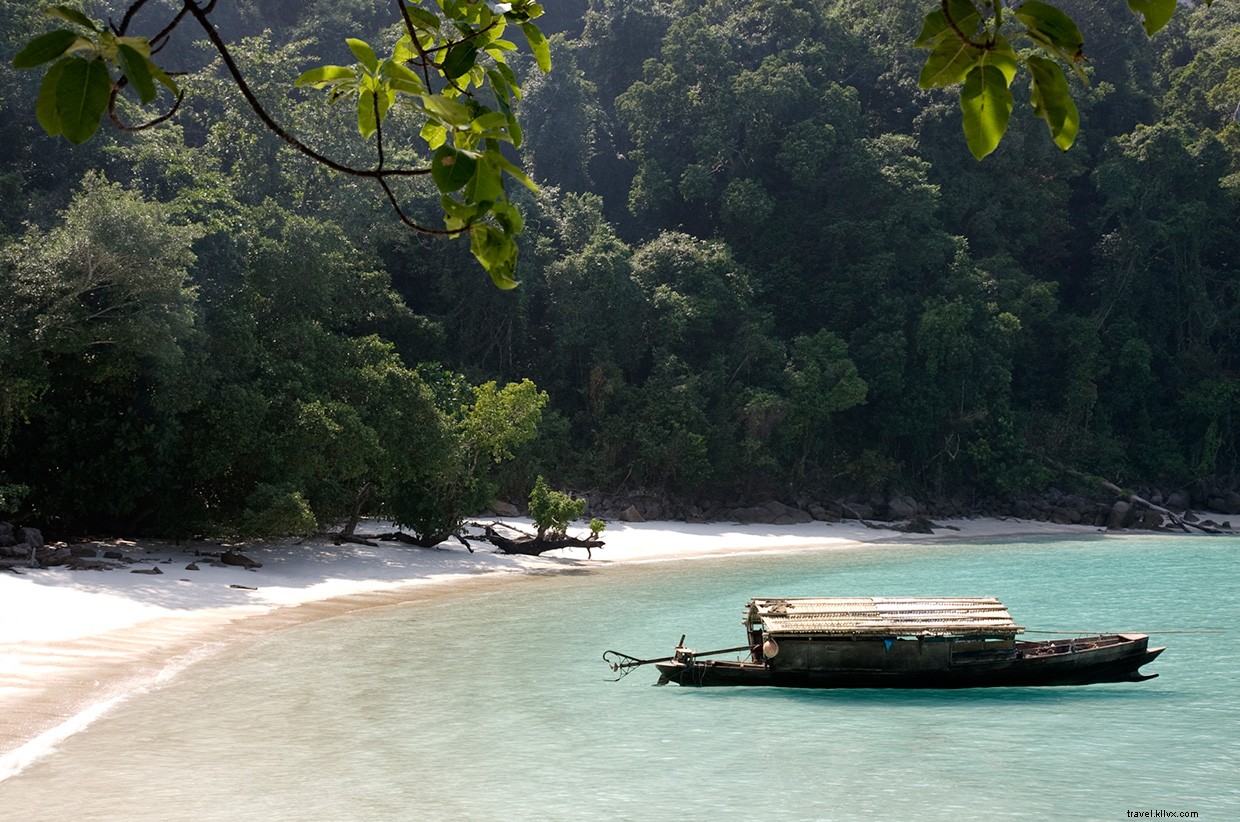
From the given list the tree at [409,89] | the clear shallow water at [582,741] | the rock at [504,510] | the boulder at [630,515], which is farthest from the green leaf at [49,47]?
the boulder at [630,515]

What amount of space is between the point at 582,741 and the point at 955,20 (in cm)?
893

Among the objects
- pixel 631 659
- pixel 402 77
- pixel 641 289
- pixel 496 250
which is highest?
pixel 641 289

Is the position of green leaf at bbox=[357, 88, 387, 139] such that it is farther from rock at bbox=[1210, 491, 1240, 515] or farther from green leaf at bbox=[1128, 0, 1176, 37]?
rock at bbox=[1210, 491, 1240, 515]

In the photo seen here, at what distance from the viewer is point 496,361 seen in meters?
29.3

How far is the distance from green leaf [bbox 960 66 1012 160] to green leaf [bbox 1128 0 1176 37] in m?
0.20

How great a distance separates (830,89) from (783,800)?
94.8ft

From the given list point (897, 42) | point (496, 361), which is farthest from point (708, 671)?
point (897, 42)

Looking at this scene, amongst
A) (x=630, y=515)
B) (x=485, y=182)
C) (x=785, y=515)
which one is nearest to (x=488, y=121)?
(x=485, y=182)

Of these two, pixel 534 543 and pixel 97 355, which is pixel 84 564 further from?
pixel 534 543

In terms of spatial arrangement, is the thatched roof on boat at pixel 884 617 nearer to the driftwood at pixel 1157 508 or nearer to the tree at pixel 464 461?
the tree at pixel 464 461

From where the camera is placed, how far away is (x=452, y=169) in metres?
1.53

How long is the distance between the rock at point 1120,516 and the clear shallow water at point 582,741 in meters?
17.9

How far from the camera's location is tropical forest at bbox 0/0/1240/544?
54.5ft

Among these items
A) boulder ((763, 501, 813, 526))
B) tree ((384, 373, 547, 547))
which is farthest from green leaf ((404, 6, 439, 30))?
boulder ((763, 501, 813, 526))
